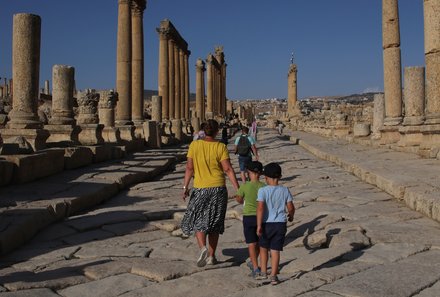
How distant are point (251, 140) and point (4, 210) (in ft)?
17.8

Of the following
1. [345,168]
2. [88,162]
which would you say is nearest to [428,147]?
[345,168]

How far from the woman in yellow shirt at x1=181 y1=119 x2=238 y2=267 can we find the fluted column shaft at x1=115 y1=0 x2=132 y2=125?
51.0ft

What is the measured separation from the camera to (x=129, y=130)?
19500 millimetres

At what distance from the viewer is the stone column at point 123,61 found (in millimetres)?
20828

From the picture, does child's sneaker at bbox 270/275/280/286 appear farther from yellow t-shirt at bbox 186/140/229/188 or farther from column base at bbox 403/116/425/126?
column base at bbox 403/116/425/126

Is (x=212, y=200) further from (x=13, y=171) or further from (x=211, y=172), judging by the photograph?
(x=13, y=171)

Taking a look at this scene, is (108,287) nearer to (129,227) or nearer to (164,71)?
(129,227)

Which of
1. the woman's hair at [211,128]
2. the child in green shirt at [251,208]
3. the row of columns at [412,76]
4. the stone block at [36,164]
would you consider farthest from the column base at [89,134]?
the child in green shirt at [251,208]

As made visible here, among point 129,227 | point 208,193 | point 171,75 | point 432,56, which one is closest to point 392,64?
point 432,56

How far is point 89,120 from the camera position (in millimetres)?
16312

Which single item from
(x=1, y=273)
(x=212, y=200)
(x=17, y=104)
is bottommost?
(x=1, y=273)

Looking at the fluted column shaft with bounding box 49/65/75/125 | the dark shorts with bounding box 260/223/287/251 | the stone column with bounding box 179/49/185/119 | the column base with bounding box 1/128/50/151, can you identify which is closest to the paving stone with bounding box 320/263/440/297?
the dark shorts with bounding box 260/223/287/251

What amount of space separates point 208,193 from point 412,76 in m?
14.4

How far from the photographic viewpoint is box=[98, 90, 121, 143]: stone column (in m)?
18.0
